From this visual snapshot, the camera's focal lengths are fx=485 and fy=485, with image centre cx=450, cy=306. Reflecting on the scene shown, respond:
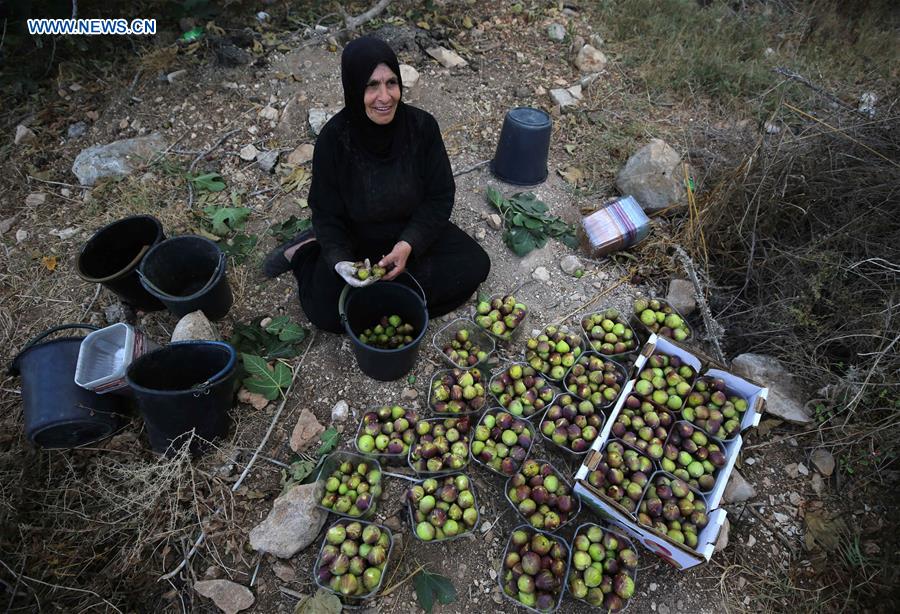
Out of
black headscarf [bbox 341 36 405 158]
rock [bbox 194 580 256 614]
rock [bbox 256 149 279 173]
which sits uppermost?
black headscarf [bbox 341 36 405 158]

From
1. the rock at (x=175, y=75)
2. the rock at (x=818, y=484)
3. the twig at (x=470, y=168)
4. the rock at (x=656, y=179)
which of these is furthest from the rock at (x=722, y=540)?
the rock at (x=175, y=75)

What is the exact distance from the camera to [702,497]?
271cm

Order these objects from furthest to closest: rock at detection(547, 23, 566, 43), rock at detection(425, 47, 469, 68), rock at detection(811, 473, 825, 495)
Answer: rock at detection(547, 23, 566, 43) → rock at detection(425, 47, 469, 68) → rock at detection(811, 473, 825, 495)

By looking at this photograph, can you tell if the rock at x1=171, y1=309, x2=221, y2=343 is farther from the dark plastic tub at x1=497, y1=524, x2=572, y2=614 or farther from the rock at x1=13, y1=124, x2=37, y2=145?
the rock at x1=13, y1=124, x2=37, y2=145

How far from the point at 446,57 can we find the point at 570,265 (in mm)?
3219

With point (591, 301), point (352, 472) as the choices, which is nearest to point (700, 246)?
point (591, 301)

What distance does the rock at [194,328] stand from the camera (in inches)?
126

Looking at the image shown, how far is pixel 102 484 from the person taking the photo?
2.81 m

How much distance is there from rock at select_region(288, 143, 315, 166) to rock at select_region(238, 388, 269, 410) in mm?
2455

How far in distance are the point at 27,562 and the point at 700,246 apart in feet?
16.0

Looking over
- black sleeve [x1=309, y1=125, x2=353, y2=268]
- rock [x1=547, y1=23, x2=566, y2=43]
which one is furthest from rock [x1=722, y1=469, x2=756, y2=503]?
rock [x1=547, y1=23, x2=566, y2=43]

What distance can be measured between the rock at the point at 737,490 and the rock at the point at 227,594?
2.80 m

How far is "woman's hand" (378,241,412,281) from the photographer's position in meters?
3.15

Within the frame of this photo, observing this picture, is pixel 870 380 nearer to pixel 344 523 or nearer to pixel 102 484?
pixel 344 523
